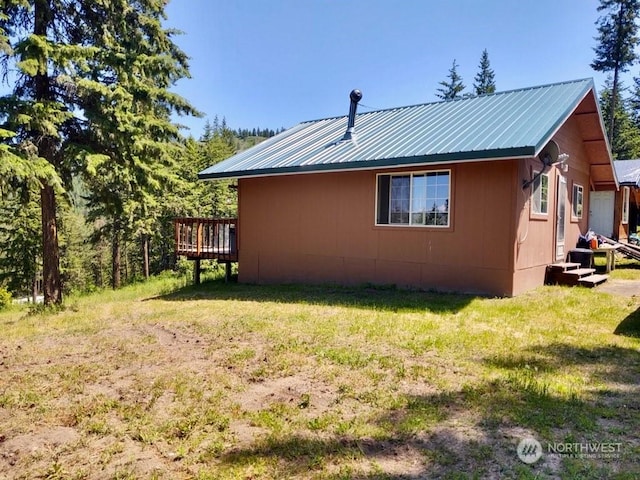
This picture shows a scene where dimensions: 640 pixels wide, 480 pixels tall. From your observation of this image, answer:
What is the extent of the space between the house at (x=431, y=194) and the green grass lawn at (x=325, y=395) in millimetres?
1775

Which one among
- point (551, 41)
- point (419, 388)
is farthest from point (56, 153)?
point (551, 41)

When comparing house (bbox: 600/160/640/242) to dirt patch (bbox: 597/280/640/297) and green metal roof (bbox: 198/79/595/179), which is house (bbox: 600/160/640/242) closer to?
dirt patch (bbox: 597/280/640/297)

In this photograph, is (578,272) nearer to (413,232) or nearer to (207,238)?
(413,232)

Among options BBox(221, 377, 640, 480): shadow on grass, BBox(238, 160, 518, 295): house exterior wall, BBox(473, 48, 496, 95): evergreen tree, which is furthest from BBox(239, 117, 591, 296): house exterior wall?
BBox(473, 48, 496, 95): evergreen tree

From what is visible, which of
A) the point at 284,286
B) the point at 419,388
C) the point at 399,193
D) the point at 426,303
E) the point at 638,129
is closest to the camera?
the point at 419,388

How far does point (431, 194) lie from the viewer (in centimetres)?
838

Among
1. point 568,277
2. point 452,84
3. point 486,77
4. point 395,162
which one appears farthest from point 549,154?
point 486,77

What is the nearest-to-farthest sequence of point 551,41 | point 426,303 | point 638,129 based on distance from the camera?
point 426,303 → point 551,41 → point 638,129

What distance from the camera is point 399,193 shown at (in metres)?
8.76

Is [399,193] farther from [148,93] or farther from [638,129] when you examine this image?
[638,129]

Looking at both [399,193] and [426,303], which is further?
[399,193]

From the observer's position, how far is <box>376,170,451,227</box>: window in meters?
8.25

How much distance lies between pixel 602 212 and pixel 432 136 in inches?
342

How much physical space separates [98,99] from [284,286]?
5.60 metres
